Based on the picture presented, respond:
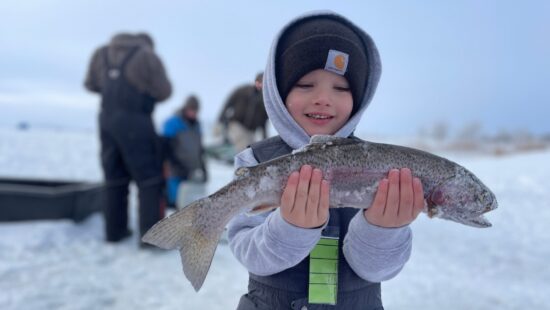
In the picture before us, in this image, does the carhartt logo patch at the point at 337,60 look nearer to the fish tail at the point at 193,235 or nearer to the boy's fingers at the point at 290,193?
the boy's fingers at the point at 290,193

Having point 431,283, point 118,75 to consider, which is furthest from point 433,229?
point 118,75

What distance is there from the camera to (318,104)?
7.55ft

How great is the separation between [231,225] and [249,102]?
788cm

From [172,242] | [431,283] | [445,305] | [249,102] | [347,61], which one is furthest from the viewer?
[249,102]

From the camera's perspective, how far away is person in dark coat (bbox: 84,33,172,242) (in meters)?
5.85

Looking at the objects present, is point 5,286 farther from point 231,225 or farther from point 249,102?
point 249,102

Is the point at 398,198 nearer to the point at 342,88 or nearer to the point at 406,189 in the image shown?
the point at 406,189

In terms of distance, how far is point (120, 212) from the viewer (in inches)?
244

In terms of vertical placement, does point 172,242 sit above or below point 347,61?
below

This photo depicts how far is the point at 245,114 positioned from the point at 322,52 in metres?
7.94

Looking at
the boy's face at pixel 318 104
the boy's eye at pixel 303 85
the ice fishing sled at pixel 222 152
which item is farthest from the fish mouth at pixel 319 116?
the ice fishing sled at pixel 222 152

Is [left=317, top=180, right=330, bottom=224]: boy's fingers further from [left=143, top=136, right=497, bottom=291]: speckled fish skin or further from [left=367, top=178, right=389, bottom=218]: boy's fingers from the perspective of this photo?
[left=367, top=178, right=389, bottom=218]: boy's fingers

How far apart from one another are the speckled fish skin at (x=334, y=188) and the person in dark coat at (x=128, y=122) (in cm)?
415

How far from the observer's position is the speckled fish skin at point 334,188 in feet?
6.43
